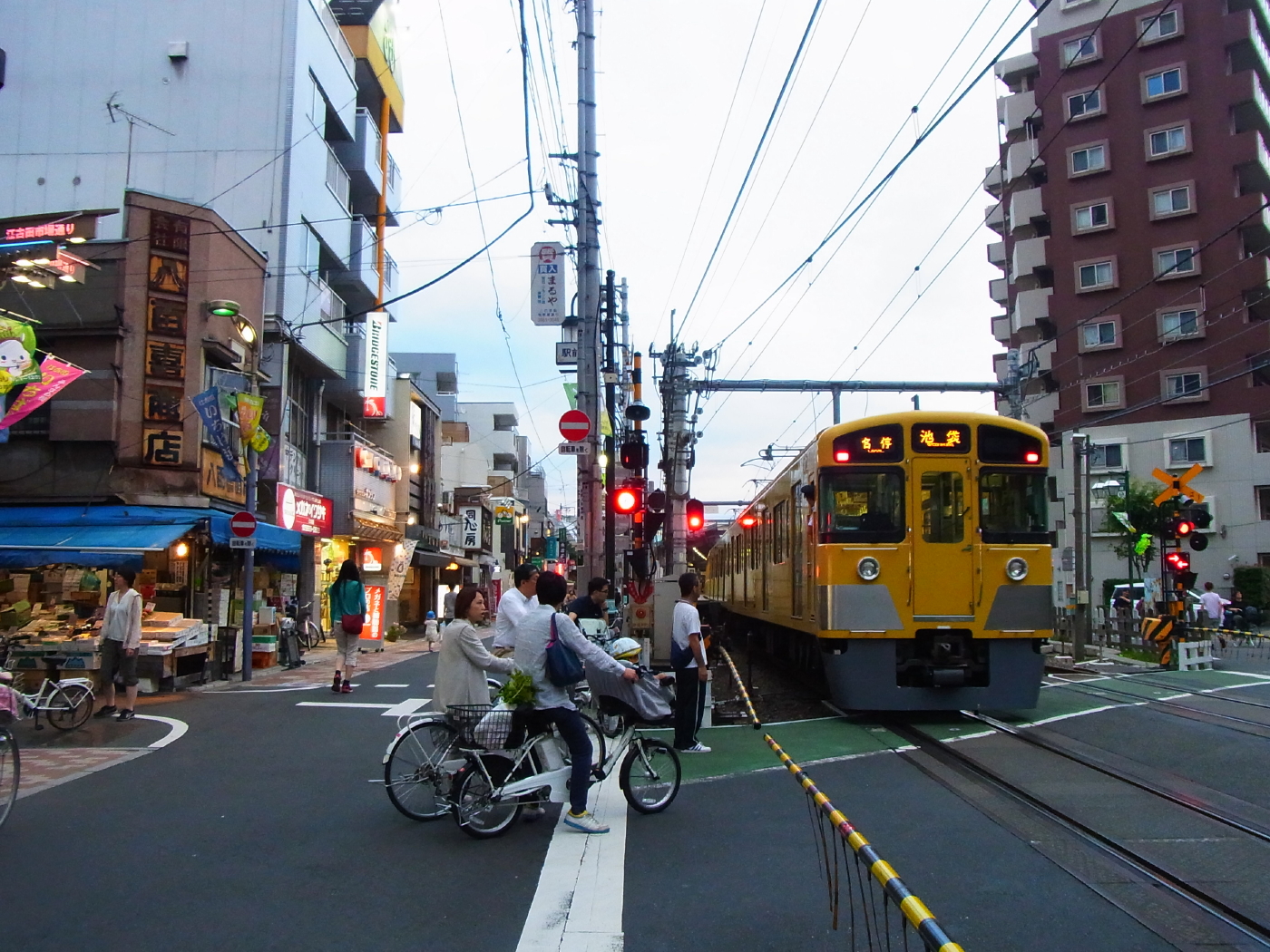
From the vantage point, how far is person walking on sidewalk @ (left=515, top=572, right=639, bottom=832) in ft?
20.5

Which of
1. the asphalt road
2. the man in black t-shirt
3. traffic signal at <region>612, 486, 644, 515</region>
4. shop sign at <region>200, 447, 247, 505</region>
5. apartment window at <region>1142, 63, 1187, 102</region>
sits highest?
apartment window at <region>1142, 63, 1187, 102</region>

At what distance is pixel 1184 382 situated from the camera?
3722 cm

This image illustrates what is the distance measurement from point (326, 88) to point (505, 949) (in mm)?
23727

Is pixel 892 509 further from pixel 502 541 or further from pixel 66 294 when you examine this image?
pixel 502 541

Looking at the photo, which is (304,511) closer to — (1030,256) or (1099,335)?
(1099,335)

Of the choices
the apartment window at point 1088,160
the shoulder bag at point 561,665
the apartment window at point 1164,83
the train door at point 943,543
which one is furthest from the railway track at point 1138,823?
the apartment window at point 1164,83

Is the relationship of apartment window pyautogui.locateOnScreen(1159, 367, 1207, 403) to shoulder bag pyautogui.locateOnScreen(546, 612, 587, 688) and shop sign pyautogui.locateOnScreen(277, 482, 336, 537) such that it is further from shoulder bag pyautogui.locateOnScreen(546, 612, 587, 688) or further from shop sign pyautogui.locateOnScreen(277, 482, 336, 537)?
shoulder bag pyautogui.locateOnScreen(546, 612, 587, 688)

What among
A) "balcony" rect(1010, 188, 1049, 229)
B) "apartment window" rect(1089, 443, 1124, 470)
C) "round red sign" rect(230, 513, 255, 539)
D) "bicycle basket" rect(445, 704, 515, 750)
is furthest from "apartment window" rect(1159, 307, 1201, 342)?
"bicycle basket" rect(445, 704, 515, 750)

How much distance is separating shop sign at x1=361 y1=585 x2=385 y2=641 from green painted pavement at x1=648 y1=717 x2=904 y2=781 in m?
16.0

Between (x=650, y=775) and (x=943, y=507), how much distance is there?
549 centimetres

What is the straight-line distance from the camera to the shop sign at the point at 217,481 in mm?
17297

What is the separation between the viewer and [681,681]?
30.2ft

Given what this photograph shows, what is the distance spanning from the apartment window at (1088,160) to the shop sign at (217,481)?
33.8m

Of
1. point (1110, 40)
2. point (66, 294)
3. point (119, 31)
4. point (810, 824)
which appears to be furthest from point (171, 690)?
point (1110, 40)
